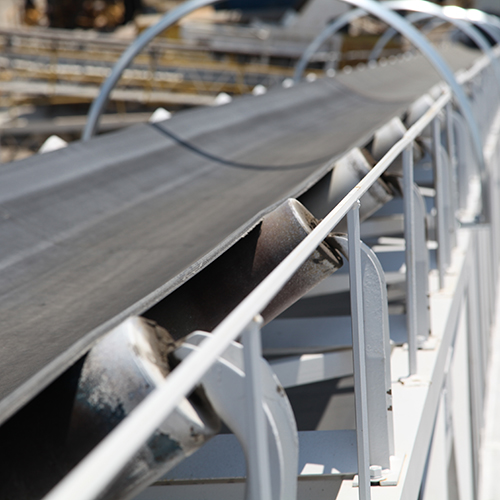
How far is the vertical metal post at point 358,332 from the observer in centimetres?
129

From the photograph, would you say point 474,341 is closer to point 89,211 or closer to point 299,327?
point 299,327

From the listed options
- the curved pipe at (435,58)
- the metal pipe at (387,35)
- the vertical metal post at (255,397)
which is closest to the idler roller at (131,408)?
the vertical metal post at (255,397)

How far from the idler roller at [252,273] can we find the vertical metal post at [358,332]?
138mm

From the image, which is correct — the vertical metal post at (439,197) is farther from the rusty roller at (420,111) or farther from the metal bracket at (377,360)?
the metal bracket at (377,360)

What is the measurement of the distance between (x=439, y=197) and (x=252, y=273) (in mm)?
1523

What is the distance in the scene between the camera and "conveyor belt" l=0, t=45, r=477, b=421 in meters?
1.63

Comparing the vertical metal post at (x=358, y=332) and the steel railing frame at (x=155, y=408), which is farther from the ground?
the steel railing frame at (x=155, y=408)

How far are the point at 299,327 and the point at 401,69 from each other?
7988mm

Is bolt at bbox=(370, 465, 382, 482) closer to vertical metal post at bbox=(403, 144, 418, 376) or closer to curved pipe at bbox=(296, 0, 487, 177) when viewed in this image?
vertical metal post at bbox=(403, 144, 418, 376)

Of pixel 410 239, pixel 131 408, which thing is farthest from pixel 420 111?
pixel 131 408

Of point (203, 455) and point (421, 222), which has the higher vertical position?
point (421, 222)

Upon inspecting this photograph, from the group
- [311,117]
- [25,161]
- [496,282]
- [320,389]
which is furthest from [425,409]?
[496,282]

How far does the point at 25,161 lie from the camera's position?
A: 3.04 m

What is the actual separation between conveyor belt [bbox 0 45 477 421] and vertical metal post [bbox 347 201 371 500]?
11.0 inches
